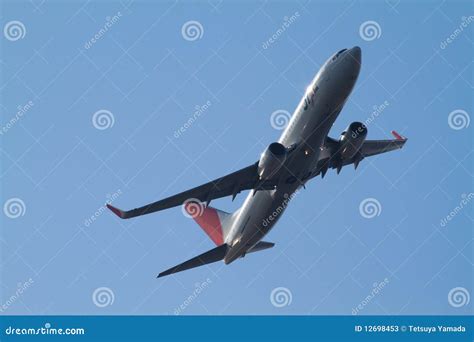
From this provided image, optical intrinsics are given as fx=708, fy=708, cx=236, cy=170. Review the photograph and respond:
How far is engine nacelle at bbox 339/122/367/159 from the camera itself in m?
43.7

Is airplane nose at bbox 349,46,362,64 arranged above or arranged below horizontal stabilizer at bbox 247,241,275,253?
above

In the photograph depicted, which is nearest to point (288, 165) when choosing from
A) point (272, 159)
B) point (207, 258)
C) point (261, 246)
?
point (272, 159)

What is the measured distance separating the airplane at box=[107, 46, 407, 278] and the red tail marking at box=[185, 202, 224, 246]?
1.44 m

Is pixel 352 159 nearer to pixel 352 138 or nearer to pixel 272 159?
pixel 352 138

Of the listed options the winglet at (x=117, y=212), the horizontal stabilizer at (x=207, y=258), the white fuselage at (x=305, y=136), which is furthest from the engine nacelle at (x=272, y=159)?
the winglet at (x=117, y=212)

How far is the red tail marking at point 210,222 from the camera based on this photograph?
51.0 meters

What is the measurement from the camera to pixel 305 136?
3962 cm

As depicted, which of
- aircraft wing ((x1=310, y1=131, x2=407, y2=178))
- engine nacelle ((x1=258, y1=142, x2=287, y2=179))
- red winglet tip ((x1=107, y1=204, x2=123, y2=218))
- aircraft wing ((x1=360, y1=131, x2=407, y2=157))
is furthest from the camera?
aircraft wing ((x1=360, y1=131, x2=407, y2=157))

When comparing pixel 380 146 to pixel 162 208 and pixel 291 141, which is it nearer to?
pixel 291 141

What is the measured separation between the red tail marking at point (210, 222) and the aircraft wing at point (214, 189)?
7.60m

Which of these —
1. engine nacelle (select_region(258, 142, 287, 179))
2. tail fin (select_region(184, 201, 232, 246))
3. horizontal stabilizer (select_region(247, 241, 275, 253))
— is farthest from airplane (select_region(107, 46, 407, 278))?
horizontal stabilizer (select_region(247, 241, 275, 253))

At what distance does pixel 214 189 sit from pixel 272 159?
486cm

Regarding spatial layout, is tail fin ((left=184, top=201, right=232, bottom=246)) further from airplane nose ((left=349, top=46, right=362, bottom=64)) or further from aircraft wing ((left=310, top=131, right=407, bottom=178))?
airplane nose ((left=349, top=46, right=362, bottom=64))

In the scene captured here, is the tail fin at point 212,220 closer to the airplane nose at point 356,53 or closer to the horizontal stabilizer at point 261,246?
the horizontal stabilizer at point 261,246
